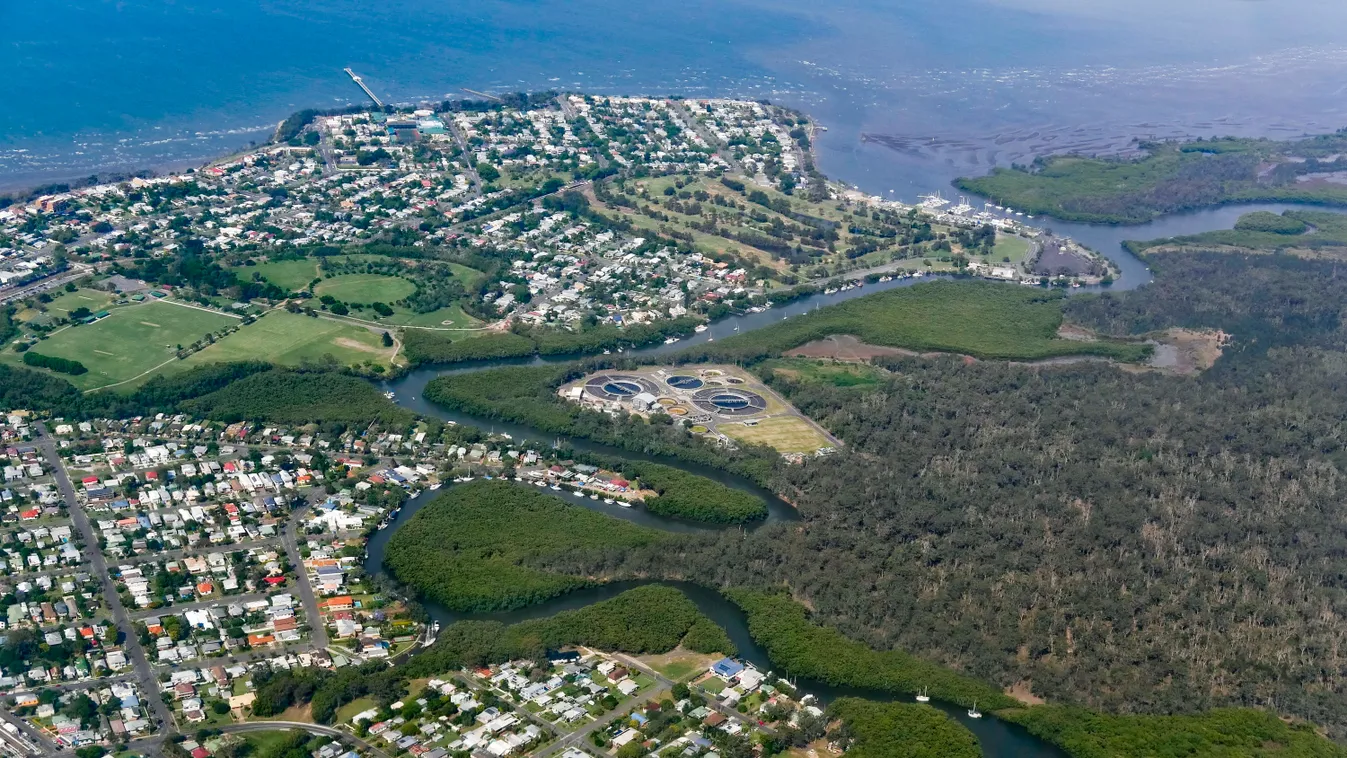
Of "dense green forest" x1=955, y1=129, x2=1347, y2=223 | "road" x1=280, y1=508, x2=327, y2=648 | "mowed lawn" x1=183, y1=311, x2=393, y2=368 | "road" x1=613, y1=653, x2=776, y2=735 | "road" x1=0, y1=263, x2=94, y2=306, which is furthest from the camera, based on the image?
"dense green forest" x1=955, y1=129, x2=1347, y2=223

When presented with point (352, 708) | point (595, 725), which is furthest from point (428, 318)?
point (595, 725)

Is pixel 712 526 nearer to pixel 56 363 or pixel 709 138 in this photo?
pixel 56 363

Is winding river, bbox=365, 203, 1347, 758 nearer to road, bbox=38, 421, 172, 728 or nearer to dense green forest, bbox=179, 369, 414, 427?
dense green forest, bbox=179, 369, 414, 427

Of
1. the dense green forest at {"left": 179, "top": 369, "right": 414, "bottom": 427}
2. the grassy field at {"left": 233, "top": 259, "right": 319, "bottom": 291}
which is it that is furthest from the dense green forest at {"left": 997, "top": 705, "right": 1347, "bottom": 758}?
the grassy field at {"left": 233, "top": 259, "right": 319, "bottom": 291}

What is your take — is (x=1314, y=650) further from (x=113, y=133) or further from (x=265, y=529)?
(x=113, y=133)

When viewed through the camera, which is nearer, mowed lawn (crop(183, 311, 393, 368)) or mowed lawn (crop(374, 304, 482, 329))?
mowed lawn (crop(183, 311, 393, 368))

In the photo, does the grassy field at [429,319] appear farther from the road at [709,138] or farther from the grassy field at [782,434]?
the road at [709,138]

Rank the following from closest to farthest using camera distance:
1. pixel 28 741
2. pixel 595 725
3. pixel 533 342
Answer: pixel 28 741
pixel 595 725
pixel 533 342
